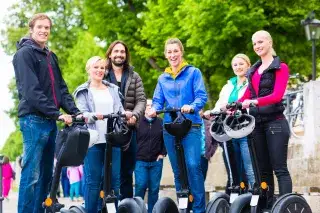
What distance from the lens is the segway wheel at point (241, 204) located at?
9.11 metres

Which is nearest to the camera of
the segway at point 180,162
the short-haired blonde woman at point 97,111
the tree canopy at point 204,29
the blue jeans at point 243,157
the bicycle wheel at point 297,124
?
the segway at point 180,162

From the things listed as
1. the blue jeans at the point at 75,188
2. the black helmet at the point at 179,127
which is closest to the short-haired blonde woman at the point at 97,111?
the black helmet at the point at 179,127

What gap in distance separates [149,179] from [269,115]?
13.0 ft

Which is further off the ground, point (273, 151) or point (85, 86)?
point (85, 86)

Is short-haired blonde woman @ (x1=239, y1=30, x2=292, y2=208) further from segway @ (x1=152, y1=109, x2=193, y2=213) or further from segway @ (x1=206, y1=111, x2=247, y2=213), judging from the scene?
segway @ (x1=152, y1=109, x2=193, y2=213)

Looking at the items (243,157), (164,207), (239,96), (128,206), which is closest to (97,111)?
(128,206)

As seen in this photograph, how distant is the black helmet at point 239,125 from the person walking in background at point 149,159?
364 centimetres

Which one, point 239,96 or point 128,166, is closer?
point 128,166

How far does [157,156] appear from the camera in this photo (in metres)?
12.9

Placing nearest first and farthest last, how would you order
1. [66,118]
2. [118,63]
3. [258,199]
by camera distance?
[66,118] → [258,199] → [118,63]

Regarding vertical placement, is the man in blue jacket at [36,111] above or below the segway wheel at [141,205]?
above

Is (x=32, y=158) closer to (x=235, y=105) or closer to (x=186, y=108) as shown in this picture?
(x=186, y=108)

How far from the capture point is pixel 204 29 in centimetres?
2564

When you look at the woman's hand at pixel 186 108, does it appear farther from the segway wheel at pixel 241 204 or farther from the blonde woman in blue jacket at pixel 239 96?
the blonde woman in blue jacket at pixel 239 96
